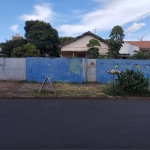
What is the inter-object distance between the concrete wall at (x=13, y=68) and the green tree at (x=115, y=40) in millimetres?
13598

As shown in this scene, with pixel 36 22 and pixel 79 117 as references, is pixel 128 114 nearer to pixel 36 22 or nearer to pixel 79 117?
pixel 79 117

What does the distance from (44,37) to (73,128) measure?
27577 mm

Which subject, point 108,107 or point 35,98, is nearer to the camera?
point 108,107

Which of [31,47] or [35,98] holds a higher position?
[31,47]

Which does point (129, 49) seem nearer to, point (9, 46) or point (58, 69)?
point (9, 46)

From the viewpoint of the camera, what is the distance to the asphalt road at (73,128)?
4621mm

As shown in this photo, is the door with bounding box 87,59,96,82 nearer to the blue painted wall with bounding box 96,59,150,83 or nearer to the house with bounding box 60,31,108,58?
the blue painted wall with bounding box 96,59,150,83

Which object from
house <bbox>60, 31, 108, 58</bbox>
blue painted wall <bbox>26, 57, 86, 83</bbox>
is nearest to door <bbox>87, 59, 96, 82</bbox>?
blue painted wall <bbox>26, 57, 86, 83</bbox>

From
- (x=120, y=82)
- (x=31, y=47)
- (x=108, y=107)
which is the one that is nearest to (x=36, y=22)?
(x=31, y=47)

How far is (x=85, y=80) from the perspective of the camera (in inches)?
649

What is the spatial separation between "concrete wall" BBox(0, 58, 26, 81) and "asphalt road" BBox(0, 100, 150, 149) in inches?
332

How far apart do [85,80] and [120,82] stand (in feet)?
17.5

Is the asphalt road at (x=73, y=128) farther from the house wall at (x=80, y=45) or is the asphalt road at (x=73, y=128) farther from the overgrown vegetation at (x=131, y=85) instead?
the house wall at (x=80, y=45)

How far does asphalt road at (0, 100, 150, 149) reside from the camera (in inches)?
182
